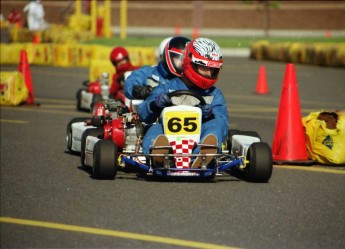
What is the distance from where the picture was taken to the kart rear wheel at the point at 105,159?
28.2 ft

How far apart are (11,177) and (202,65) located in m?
1.98

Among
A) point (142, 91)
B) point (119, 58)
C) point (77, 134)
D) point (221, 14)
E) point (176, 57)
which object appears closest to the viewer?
point (142, 91)

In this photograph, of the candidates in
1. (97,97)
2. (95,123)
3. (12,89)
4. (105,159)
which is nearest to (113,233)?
(105,159)

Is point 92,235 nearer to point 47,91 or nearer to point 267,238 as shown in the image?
point 267,238

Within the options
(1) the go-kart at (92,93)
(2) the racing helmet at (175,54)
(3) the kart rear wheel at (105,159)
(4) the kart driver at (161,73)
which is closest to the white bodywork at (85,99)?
(1) the go-kart at (92,93)

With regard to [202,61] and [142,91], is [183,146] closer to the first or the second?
[202,61]

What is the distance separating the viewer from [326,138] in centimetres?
1012

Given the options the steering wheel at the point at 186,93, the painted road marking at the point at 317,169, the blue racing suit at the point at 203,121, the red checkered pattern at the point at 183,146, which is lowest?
the painted road marking at the point at 317,169

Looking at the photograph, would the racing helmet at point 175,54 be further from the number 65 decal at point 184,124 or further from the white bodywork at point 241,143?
the number 65 decal at point 184,124

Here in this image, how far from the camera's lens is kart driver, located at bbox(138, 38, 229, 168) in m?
8.95

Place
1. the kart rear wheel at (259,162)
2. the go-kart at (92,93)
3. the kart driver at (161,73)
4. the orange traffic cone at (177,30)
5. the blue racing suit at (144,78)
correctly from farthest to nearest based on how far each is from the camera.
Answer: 1. the orange traffic cone at (177,30)
2. the go-kart at (92,93)
3. the blue racing suit at (144,78)
4. the kart driver at (161,73)
5. the kart rear wheel at (259,162)

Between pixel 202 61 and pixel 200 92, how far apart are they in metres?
0.34

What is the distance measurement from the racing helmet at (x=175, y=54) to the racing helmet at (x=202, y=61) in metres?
1.06

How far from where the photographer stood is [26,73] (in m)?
17.4
